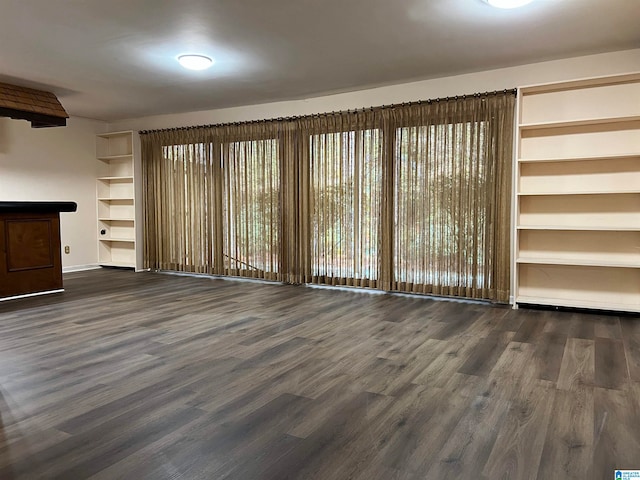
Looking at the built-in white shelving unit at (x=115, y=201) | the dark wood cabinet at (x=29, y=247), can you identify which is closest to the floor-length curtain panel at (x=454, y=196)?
the dark wood cabinet at (x=29, y=247)

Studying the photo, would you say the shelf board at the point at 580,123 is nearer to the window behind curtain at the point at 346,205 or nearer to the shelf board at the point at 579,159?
the shelf board at the point at 579,159

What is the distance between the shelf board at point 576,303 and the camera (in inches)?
166

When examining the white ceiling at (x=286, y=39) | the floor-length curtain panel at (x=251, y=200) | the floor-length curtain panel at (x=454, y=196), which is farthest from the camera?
the floor-length curtain panel at (x=251, y=200)

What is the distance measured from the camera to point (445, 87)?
16.7 feet

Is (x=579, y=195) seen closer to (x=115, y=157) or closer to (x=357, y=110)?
(x=357, y=110)

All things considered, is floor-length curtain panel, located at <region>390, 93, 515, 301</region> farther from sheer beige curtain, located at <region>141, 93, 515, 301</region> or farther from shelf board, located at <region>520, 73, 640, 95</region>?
shelf board, located at <region>520, 73, 640, 95</region>

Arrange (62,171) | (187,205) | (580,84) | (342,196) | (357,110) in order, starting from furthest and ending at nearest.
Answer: (62,171) → (187,205) → (342,196) → (357,110) → (580,84)

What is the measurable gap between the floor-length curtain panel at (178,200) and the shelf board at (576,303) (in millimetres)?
4339

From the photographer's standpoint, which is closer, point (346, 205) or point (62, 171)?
point (346, 205)

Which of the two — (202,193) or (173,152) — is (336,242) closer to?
(202,193)

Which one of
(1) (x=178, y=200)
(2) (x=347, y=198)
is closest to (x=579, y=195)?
(2) (x=347, y=198)

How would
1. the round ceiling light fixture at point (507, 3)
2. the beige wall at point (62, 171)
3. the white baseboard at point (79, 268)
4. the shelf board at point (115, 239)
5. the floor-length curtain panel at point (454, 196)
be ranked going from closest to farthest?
the round ceiling light fixture at point (507, 3), the floor-length curtain panel at point (454, 196), the beige wall at point (62, 171), the white baseboard at point (79, 268), the shelf board at point (115, 239)

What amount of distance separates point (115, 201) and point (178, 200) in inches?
64.0

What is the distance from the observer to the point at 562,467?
1.76 metres
